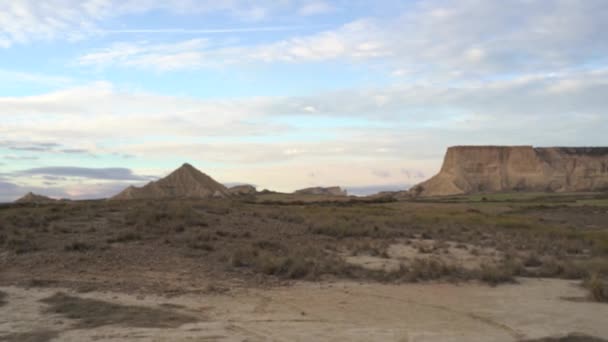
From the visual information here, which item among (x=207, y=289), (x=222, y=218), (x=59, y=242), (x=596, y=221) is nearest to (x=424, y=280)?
(x=207, y=289)

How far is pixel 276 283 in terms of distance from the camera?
12398 mm

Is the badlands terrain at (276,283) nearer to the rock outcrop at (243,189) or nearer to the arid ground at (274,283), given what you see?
the arid ground at (274,283)

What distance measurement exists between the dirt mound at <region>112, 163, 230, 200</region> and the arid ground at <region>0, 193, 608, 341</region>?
135ft

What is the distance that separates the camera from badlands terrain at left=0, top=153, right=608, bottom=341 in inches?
327

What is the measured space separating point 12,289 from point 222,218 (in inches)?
510

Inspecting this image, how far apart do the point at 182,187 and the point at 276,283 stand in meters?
54.5

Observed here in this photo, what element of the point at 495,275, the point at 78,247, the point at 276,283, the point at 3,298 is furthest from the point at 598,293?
the point at 78,247

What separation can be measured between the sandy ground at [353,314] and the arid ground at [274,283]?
0.10ft

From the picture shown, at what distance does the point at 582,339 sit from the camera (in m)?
7.91

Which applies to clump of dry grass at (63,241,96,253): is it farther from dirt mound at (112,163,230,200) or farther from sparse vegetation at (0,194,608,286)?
dirt mound at (112,163,230,200)

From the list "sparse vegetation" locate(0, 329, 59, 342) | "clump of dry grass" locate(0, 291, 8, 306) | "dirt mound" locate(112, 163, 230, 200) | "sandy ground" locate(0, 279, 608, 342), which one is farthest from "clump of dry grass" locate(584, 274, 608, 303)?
"dirt mound" locate(112, 163, 230, 200)

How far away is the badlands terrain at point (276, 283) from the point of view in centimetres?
830

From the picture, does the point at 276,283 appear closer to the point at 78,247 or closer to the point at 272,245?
the point at 272,245

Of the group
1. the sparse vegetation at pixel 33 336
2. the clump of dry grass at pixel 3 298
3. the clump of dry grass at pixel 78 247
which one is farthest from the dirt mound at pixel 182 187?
the sparse vegetation at pixel 33 336
